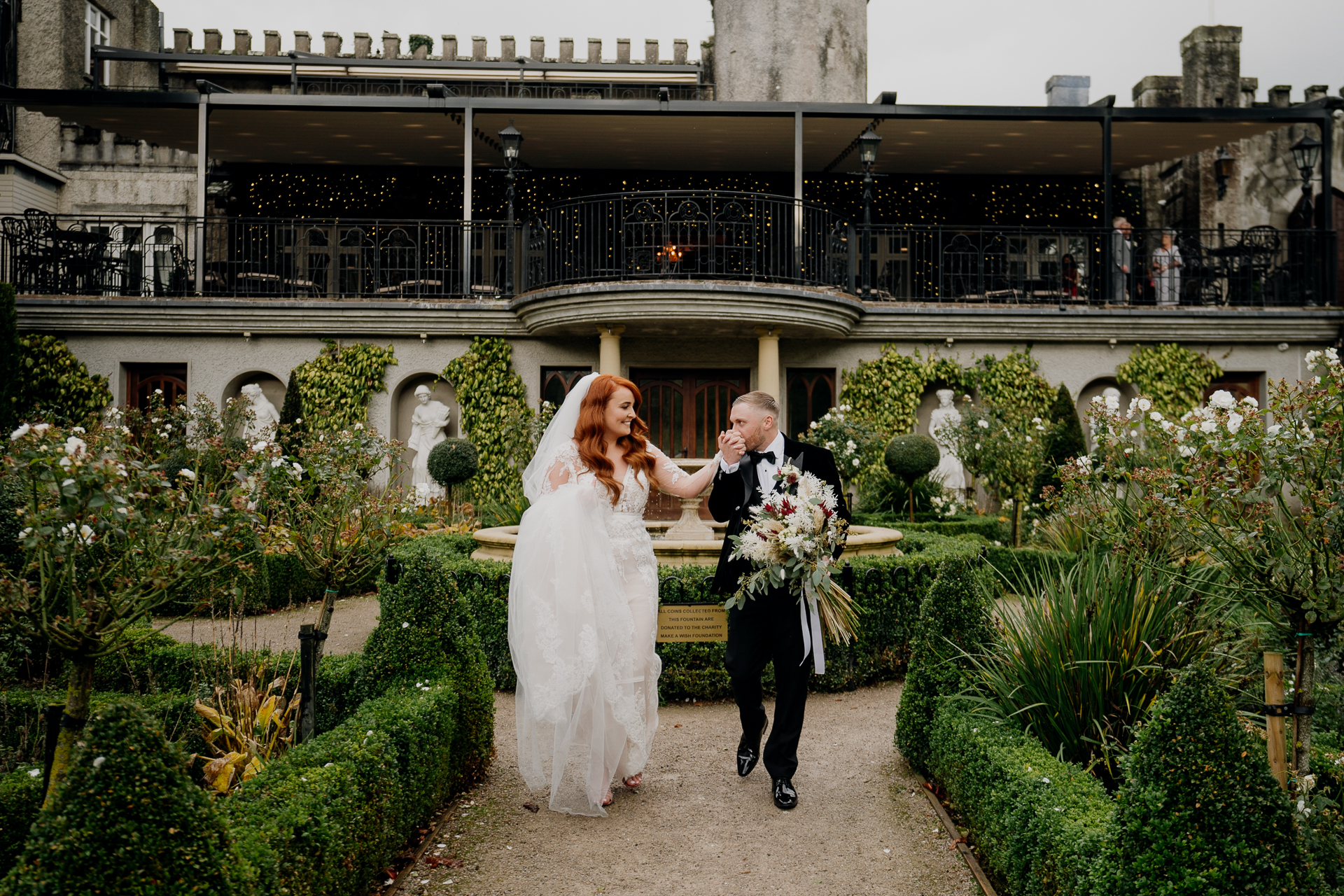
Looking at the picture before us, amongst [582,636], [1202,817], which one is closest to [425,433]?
[582,636]

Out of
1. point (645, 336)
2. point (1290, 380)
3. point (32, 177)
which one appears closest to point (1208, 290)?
point (1290, 380)

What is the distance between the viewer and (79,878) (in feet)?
6.95

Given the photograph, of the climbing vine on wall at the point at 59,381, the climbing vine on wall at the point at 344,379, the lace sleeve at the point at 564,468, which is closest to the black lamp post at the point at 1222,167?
the climbing vine on wall at the point at 344,379

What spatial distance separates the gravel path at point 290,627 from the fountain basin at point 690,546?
1.11m

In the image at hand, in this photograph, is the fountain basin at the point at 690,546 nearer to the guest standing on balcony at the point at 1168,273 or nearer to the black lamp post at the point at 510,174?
the black lamp post at the point at 510,174

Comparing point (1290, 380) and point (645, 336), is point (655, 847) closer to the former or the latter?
point (645, 336)

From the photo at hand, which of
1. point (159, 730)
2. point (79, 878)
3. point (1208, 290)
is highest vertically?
point (1208, 290)

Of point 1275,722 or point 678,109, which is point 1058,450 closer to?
point 678,109

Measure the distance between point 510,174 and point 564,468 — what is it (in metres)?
10.7

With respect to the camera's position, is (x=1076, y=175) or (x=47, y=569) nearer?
(x=47, y=569)

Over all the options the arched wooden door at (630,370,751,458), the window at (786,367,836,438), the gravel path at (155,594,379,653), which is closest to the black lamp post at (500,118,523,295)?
the arched wooden door at (630,370,751,458)

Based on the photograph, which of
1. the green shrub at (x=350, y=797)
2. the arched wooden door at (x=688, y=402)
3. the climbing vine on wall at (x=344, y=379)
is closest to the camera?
the green shrub at (x=350, y=797)

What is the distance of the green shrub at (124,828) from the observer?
6.97 ft

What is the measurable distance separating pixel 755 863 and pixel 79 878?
2396mm
